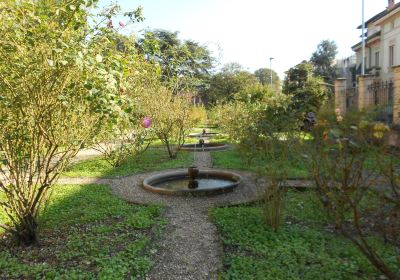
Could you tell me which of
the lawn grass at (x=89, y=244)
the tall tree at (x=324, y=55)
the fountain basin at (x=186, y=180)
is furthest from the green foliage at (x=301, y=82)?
the tall tree at (x=324, y=55)

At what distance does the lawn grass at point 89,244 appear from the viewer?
3699 millimetres

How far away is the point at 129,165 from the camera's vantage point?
10.6 m

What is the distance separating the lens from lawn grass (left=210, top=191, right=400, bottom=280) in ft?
11.8

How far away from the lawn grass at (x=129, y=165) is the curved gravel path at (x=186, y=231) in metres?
1.08

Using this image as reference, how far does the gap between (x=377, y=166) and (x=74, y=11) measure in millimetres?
3389

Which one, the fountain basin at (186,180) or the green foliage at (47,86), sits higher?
the green foliage at (47,86)

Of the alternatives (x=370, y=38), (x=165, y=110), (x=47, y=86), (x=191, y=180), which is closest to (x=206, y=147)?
(x=165, y=110)

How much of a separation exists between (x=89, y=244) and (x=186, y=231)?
1281mm

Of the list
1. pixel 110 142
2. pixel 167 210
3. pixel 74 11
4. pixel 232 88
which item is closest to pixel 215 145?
pixel 110 142

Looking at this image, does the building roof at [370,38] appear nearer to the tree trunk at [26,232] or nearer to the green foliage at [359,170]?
the green foliage at [359,170]

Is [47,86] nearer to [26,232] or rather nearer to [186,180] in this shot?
[26,232]

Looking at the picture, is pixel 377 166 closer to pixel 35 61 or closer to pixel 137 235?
pixel 137 235

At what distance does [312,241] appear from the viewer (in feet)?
14.6

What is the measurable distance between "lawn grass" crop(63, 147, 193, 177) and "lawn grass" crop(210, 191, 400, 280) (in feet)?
15.6
